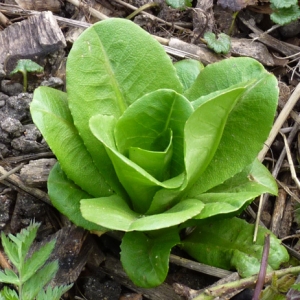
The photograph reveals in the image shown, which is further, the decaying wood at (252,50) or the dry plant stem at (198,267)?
the decaying wood at (252,50)

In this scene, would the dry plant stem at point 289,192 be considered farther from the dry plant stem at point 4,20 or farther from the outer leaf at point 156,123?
the dry plant stem at point 4,20

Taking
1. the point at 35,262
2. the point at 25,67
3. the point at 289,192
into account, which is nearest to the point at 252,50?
the point at 289,192

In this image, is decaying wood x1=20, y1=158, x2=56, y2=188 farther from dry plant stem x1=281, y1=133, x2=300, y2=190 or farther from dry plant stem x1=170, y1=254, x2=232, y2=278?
dry plant stem x1=281, y1=133, x2=300, y2=190

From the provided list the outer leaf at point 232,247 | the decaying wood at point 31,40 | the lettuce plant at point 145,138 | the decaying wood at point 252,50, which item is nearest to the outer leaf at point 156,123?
the lettuce plant at point 145,138

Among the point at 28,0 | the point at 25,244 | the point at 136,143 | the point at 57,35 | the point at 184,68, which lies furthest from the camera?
the point at 28,0

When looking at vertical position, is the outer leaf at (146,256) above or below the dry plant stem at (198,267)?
above

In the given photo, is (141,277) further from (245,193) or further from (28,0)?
(28,0)

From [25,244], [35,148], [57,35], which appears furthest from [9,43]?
[25,244]
